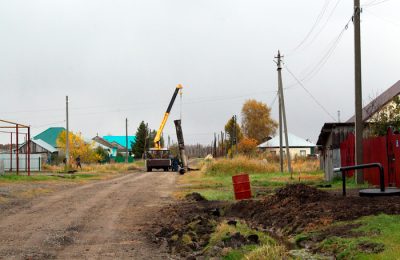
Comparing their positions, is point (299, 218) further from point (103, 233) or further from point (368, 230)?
point (103, 233)

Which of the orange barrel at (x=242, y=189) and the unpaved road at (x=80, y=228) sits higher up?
the orange barrel at (x=242, y=189)

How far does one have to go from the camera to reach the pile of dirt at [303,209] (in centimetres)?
1102

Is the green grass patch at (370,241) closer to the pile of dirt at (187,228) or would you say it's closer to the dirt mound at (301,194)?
the pile of dirt at (187,228)

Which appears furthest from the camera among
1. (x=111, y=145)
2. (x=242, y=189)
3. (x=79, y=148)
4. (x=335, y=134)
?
(x=111, y=145)

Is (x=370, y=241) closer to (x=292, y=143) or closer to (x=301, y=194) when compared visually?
(x=301, y=194)

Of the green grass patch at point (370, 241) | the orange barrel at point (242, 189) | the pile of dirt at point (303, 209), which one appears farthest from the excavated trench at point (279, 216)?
the orange barrel at point (242, 189)

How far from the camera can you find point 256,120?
105 meters

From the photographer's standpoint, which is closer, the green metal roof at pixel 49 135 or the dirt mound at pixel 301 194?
the dirt mound at pixel 301 194

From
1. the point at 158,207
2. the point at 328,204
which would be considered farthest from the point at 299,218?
the point at 158,207

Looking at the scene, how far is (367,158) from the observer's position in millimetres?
22516

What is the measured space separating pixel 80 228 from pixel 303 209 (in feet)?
17.5

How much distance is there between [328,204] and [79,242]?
586cm

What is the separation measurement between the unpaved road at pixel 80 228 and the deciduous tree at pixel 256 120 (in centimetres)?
8527

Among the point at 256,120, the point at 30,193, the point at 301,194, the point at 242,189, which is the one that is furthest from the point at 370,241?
the point at 256,120
